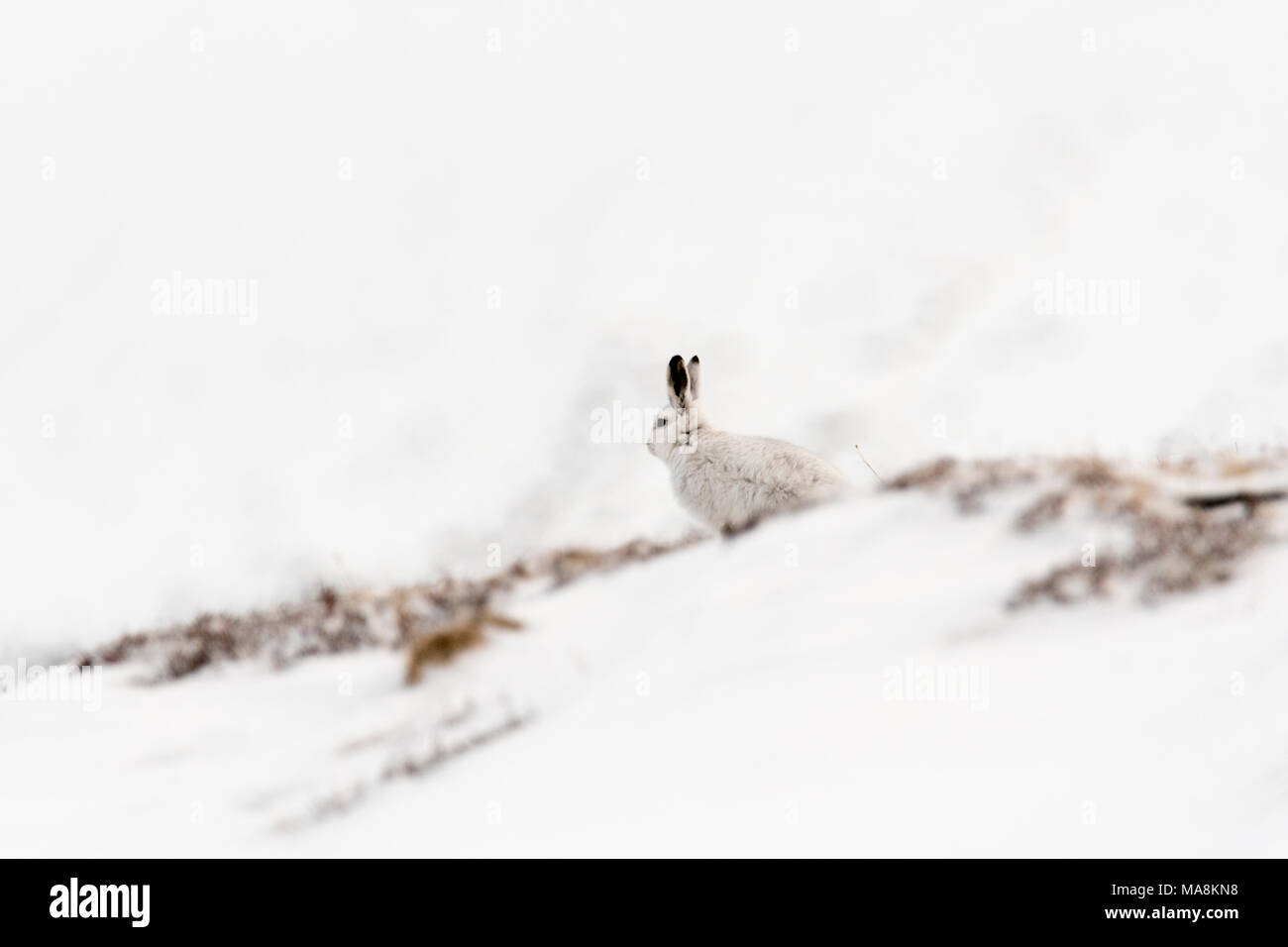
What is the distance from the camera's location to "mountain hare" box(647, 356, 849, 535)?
1430 cm

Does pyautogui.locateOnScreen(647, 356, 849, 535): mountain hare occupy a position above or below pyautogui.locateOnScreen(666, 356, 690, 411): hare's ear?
below

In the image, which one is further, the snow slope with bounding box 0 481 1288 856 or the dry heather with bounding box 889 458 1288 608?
the dry heather with bounding box 889 458 1288 608

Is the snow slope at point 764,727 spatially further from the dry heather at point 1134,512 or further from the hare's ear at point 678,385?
the hare's ear at point 678,385

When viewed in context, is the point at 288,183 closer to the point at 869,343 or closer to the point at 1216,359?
the point at 869,343

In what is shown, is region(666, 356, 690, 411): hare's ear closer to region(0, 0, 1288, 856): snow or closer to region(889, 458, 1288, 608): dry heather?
region(0, 0, 1288, 856): snow

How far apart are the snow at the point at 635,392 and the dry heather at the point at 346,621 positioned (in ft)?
1.02

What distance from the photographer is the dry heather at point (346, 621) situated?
38.7 feet

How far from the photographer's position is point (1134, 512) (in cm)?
1044

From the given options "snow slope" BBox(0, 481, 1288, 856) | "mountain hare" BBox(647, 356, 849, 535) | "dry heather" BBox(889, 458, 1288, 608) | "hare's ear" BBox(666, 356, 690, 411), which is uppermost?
"hare's ear" BBox(666, 356, 690, 411)

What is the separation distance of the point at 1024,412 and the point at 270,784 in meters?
70.0

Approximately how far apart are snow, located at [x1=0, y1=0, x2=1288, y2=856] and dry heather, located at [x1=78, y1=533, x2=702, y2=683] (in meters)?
0.31

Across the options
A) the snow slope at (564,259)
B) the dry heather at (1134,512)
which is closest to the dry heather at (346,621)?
the dry heather at (1134,512)

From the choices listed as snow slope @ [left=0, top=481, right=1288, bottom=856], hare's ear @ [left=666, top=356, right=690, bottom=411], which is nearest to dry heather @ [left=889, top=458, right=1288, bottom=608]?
snow slope @ [left=0, top=481, right=1288, bottom=856]
